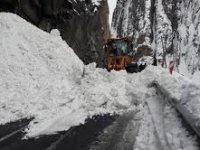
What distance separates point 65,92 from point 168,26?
114m

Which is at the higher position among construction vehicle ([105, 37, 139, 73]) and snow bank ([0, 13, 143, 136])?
construction vehicle ([105, 37, 139, 73])

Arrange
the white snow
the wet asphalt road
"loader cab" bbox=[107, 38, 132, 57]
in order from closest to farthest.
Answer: the wet asphalt road → the white snow → "loader cab" bbox=[107, 38, 132, 57]

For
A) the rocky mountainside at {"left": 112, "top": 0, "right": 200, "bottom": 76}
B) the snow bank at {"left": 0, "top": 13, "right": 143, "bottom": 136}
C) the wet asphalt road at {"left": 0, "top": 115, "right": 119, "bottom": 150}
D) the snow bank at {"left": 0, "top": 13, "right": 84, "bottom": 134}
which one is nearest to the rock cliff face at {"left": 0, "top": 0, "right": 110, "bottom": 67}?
the snow bank at {"left": 0, "top": 13, "right": 84, "bottom": 134}

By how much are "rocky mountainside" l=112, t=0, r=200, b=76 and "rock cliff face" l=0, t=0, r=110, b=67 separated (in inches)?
3009

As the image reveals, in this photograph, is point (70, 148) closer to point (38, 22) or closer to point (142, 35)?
point (38, 22)

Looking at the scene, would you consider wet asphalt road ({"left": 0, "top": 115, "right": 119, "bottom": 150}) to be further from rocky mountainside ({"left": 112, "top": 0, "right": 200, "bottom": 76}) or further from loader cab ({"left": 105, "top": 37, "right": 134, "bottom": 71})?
rocky mountainside ({"left": 112, "top": 0, "right": 200, "bottom": 76})

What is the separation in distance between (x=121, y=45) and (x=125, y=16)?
10955 cm

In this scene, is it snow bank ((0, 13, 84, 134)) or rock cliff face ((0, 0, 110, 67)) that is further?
rock cliff face ((0, 0, 110, 67))

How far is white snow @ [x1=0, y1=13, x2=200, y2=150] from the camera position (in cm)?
730

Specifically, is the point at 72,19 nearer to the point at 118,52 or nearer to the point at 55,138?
the point at 118,52

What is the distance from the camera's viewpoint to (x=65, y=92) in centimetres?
1244

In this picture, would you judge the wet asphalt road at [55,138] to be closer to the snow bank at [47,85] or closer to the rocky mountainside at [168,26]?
the snow bank at [47,85]

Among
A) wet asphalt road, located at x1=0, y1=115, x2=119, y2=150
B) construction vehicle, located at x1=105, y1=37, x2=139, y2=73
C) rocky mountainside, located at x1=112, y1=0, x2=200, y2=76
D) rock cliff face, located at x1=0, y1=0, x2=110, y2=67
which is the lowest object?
wet asphalt road, located at x1=0, y1=115, x2=119, y2=150

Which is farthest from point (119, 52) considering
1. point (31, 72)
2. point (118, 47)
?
point (31, 72)
